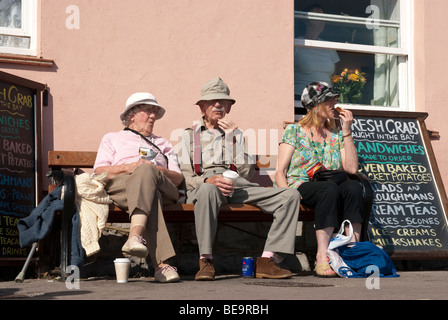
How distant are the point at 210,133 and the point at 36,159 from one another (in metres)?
1.45

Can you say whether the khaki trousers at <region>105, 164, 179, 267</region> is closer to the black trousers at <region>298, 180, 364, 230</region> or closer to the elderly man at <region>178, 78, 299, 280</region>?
the elderly man at <region>178, 78, 299, 280</region>

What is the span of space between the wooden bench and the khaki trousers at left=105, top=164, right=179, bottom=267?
0.22 meters

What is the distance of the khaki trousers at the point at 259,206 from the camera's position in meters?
5.85

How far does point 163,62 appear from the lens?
7184mm

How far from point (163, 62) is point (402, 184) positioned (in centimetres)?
250

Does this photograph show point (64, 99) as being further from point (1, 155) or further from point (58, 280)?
point (58, 280)

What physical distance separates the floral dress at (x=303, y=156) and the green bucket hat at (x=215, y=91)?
0.59 metres

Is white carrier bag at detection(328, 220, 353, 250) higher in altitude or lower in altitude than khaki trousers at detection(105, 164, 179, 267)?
lower

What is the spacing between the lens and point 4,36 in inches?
271

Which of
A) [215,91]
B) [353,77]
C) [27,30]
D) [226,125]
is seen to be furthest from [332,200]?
[27,30]

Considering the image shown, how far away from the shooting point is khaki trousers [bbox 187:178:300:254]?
585cm

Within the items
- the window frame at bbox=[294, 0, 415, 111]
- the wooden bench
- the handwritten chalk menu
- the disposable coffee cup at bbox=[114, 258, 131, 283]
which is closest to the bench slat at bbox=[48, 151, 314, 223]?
the wooden bench

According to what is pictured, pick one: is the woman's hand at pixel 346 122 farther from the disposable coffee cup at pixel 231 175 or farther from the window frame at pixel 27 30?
the window frame at pixel 27 30

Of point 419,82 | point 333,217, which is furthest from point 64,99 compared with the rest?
point 419,82
